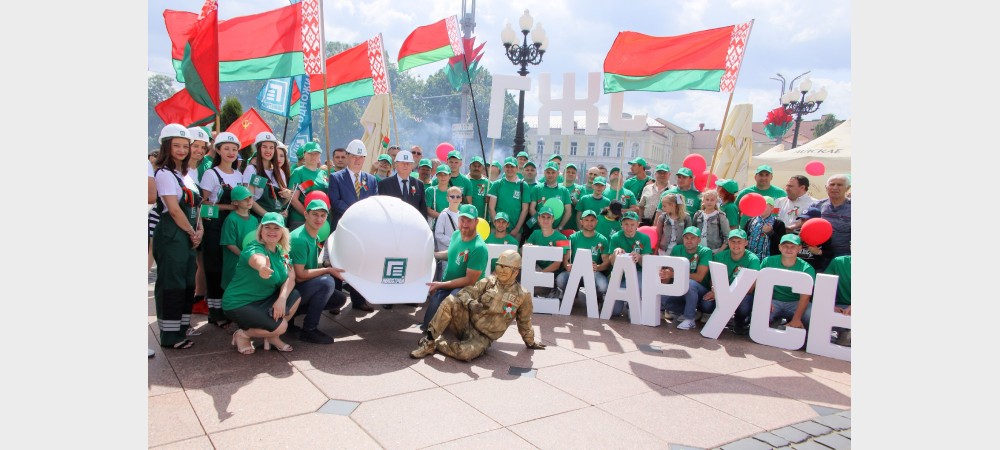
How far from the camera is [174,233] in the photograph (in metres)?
4.38

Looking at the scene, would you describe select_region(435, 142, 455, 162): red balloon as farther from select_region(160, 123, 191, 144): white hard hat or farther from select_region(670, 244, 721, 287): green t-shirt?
select_region(160, 123, 191, 144): white hard hat

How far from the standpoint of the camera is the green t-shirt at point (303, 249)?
4.82m

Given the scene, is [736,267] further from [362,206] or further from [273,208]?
[273,208]

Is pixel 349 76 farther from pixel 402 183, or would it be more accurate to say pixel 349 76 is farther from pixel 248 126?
pixel 402 183

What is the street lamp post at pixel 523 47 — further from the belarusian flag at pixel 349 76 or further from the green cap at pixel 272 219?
the green cap at pixel 272 219

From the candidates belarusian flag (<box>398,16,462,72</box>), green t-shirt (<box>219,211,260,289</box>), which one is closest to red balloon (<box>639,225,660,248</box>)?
green t-shirt (<box>219,211,260,289</box>)

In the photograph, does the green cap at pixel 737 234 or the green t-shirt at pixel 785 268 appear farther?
the green cap at pixel 737 234

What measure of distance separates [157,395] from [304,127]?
6.49 m

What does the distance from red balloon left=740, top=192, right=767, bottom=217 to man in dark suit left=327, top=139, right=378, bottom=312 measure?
413 centimetres

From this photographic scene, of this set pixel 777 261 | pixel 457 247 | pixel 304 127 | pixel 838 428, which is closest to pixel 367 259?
pixel 457 247

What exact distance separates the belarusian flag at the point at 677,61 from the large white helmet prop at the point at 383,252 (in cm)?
460

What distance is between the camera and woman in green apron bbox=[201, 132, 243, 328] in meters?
4.98

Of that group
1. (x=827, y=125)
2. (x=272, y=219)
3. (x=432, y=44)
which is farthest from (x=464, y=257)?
(x=827, y=125)

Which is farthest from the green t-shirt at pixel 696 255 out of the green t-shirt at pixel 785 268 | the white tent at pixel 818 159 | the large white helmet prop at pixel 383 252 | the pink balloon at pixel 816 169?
the white tent at pixel 818 159
